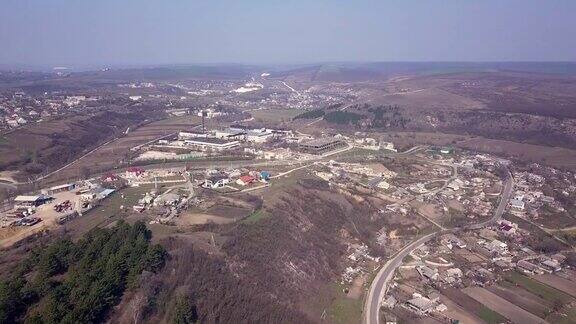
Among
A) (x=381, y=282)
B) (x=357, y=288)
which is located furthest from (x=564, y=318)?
(x=357, y=288)

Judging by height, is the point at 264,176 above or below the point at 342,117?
above

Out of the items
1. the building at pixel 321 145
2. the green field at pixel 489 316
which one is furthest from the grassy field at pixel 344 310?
the building at pixel 321 145

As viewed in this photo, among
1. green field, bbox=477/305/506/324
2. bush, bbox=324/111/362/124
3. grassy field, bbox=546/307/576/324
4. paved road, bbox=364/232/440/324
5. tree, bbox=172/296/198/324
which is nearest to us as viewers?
tree, bbox=172/296/198/324

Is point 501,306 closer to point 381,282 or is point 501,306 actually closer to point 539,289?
point 539,289

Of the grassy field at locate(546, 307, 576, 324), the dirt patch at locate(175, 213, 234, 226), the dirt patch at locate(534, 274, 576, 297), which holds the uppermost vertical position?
the dirt patch at locate(175, 213, 234, 226)

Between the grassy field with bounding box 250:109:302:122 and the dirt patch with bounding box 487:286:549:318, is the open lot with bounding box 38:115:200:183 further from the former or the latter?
the dirt patch with bounding box 487:286:549:318

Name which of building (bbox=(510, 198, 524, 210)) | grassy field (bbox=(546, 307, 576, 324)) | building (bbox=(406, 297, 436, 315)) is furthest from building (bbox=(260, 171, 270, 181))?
grassy field (bbox=(546, 307, 576, 324))

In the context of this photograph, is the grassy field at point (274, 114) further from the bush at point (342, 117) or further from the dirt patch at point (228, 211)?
the dirt patch at point (228, 211)

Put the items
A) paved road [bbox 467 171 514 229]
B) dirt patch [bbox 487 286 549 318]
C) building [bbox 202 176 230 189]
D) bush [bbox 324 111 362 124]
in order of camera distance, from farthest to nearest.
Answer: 1. bush [bbox 324 111 362 124]
2. building [bbox 202 176 230 189]
3. paved road [bbox 467 171 514 229]
4. dirt patch [bbox 487 286 549 318]

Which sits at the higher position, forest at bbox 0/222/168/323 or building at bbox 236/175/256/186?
forest at bbox 0/222/168/323
